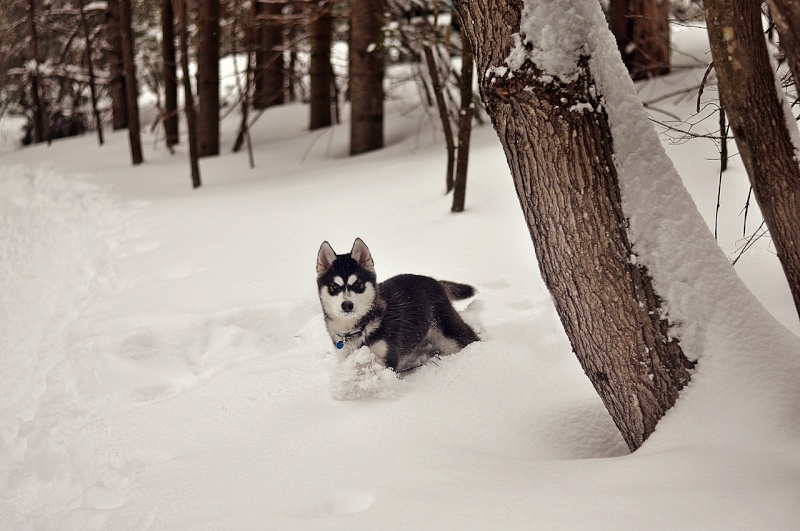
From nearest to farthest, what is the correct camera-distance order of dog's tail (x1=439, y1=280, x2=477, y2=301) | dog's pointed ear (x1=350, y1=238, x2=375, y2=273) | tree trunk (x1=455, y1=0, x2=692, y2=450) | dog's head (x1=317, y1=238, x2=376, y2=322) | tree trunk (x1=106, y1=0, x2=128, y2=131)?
tree trunk (x1=455, y1=0, x2=692, y2=450), dog's head (x1=317, y1=238, x2=376, y2=322), dog's pointed ear (x1=350, y1=238, x2=375, y2=273), dog's tail (x1=439, y1=280, x2=477, y2=301), tree trunk (x1=106, y1=0, x2=128, y2=131)

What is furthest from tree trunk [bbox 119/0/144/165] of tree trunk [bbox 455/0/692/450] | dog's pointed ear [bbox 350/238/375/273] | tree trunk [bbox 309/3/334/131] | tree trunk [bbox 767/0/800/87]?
tree trunk [bbox 767/0/800/87]

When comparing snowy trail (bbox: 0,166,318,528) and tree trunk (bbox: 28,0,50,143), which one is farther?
tree trunk (bbox: 28,0,50,143)

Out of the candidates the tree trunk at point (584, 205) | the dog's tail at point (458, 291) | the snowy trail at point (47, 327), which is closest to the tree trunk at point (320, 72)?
the snowy trail at point (47, 327)

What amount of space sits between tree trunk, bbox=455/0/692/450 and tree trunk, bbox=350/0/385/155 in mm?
8135

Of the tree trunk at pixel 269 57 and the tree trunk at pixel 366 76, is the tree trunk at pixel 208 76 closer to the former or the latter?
the tree trunk at pixel 269 57

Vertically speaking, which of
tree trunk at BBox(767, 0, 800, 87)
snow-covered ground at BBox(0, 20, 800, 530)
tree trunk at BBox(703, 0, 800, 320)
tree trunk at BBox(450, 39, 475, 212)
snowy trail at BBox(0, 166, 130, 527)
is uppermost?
tree trunk at BBox(767, 0, 800, 87)

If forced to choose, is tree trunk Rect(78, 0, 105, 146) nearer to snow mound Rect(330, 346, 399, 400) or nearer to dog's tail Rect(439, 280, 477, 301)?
dog's tail Rect(439, 280, 477, 301)

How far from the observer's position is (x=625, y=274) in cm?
308

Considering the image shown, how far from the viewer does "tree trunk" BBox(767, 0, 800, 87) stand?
88.1 inches

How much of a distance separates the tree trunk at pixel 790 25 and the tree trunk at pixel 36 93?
698 inches

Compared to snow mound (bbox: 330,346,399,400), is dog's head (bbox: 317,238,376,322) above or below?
above

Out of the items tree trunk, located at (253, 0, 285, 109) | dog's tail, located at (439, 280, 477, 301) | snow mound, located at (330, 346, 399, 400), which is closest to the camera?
snow mound, located at (330, 346, 399, 400)

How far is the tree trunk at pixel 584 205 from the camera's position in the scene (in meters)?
3.02

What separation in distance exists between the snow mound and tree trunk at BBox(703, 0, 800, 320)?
2377mm
